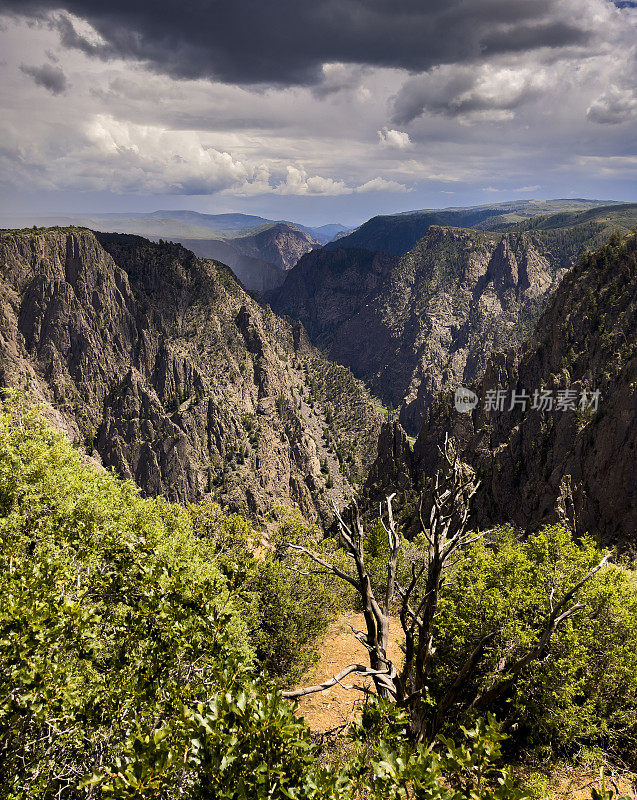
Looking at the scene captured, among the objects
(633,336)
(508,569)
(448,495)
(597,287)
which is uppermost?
(597,287)

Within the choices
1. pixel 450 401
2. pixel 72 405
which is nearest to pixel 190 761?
pixel 450 401

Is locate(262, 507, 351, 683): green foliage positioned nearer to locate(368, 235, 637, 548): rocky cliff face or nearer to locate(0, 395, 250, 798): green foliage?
locate(0, 395, 250, 798): green foliage

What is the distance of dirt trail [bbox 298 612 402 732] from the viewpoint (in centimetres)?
2167

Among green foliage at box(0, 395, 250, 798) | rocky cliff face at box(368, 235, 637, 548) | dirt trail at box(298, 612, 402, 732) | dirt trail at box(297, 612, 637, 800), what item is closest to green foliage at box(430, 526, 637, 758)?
dirt trail at box(297, 612, 637, 800)

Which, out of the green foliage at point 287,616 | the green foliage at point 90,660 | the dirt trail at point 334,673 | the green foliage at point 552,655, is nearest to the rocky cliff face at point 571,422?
the dirt trail at point 334,673

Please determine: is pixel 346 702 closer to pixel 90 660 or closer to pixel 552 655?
pixel 552 655

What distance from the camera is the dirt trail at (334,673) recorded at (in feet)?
71.1

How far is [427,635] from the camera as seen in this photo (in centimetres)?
1099

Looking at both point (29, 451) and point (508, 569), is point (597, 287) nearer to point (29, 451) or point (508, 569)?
point (508, 569)

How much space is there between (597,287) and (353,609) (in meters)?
107

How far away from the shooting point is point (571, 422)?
89375 millimetres

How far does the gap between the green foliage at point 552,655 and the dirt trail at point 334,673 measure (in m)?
3.10

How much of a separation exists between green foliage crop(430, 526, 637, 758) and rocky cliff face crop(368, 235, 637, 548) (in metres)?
60.5

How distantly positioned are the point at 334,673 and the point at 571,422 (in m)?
81.3
